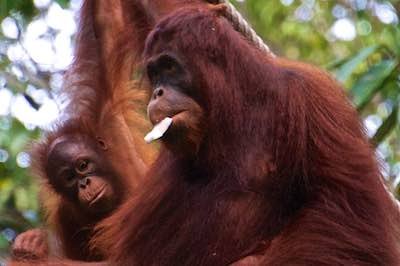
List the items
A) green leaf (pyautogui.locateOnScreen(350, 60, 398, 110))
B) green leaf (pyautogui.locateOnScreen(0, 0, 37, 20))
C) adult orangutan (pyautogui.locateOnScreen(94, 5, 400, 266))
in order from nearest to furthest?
1. adult orangutan (pyautogui.locateOnScreen(94, 5, 400, 266))
2. green leaf (pyautogui.locateOnScreen(350, 60, 398, 110))
3. green leaf (pyautogui.locateOnScreen(0, 0, 37, 20))

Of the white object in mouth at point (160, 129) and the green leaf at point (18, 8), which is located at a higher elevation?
the white object in mouth at point (160, 129)

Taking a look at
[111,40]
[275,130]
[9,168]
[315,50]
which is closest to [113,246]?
[275,130]

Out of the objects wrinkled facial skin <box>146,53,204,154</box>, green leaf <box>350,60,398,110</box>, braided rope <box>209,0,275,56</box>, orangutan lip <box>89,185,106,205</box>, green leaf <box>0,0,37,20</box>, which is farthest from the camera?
green leaf <box>0,0,37,20</box>

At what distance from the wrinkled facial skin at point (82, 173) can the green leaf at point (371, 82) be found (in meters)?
1.28

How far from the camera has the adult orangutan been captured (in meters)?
3.25

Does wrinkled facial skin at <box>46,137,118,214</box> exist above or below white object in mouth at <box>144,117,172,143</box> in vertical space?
below

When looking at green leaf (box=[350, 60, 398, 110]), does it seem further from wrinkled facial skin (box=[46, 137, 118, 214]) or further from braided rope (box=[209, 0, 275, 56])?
wrinkled facial skin (box=[46, 137, 118, 214])

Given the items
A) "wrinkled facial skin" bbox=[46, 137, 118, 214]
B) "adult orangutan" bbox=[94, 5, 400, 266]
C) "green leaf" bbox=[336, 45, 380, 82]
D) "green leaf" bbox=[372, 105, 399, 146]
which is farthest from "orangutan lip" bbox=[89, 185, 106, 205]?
"green leaf" bbox=[372, 105, 399, 146]

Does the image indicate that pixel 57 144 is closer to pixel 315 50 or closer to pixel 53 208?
pixel 53 208

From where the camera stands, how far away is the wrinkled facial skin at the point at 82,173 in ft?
13.9

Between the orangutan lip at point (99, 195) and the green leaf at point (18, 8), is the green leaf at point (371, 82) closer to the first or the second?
the orangutan lip at point (99, 195)

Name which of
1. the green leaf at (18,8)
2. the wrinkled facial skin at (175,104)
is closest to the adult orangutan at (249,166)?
the wrinkled facial skin at (175,104)

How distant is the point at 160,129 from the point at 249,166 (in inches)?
13.8

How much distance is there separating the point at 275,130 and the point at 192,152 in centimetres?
31
